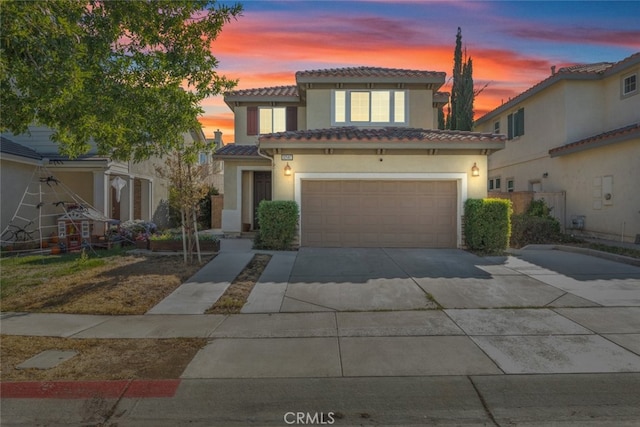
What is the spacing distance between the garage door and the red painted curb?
9412mm

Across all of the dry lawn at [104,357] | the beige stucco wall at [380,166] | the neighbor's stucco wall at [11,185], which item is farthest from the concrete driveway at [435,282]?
the neighbor's stucco wall at [11,185]

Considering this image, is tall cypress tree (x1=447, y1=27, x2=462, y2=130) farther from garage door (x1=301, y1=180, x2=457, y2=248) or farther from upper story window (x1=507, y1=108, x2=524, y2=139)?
garage door (x1=301, y1=180, x2=457, y2=248)

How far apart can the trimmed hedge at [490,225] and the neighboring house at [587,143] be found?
16.2 ft

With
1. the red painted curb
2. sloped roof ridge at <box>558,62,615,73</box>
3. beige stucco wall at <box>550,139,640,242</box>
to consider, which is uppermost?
sloped roof ridge at <box>558,62,615,73</box>

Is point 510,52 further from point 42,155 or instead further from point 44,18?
point 42,155

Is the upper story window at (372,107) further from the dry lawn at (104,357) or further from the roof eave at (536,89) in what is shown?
the dry lawn at (104,357)

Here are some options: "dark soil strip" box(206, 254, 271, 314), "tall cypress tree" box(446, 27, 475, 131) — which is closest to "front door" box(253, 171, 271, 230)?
"dark soil strip" box(206, 254, 271, 314)

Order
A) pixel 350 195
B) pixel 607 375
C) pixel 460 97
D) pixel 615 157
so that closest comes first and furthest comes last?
1. pixel 607 375
2. pixel 350 195
3. pixel 615 157
4. pixel 460 97

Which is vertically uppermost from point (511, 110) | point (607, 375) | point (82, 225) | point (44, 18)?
point (511, 110)

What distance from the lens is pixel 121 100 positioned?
7.36 m

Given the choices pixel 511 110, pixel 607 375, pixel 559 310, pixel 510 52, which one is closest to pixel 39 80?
pixel 607 375

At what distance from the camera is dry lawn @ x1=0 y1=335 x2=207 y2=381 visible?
15.5ft

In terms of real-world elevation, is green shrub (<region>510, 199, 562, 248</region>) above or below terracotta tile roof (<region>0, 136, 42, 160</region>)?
below

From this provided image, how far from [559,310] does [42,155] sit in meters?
17.5
